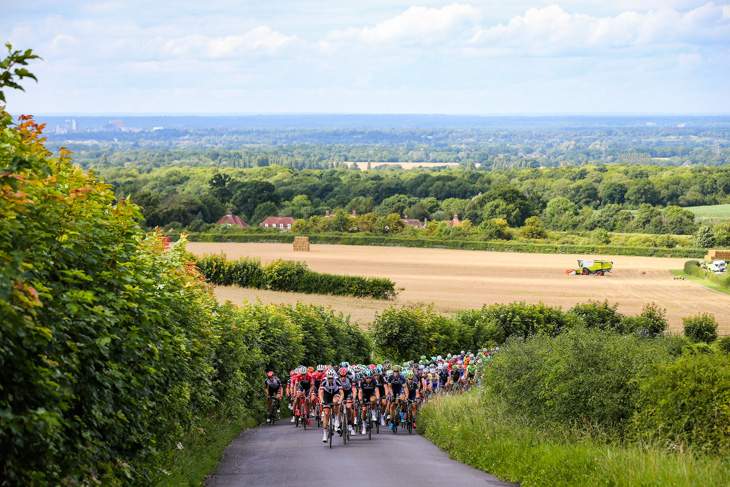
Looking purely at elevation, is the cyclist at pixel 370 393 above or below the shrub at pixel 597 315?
above

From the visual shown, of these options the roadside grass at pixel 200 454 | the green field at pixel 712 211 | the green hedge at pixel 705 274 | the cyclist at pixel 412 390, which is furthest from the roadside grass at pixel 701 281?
the green field at pixel 712 211

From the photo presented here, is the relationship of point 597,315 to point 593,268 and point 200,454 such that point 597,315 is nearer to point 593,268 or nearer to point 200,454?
point 593,268

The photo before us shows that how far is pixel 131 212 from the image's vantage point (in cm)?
1184

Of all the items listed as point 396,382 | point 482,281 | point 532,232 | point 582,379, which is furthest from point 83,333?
point 532,232

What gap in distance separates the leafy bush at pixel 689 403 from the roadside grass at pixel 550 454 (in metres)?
0.51

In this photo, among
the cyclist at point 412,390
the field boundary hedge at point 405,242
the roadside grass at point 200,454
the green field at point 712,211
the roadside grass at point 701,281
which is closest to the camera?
the roadside grass at point 200,454

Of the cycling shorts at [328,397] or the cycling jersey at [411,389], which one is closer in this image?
the cycling shorts at [328,397]

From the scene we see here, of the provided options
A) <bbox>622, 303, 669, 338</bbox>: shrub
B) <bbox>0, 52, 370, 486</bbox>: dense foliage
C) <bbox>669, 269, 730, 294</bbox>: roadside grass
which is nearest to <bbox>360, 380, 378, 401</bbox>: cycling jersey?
<bbox>0, 52, 370, 486</bbox>: dense foliage

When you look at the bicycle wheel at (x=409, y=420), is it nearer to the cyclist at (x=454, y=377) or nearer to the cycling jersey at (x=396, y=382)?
the cycling jersey at (x=396, y=382)

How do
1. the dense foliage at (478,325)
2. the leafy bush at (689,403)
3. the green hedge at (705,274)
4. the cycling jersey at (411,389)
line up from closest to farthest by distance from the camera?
1. the leafy bush at (689,403)
2. the cycling jersey at (411,389)
3. the dense foliage at (478,325)
4. the green hedge at (705,274)

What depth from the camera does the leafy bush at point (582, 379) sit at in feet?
55.0

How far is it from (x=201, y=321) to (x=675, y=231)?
13420cm

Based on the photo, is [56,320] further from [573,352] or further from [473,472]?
[573,352]

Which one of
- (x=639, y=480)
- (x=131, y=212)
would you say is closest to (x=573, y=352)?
(x=639, y=480)
